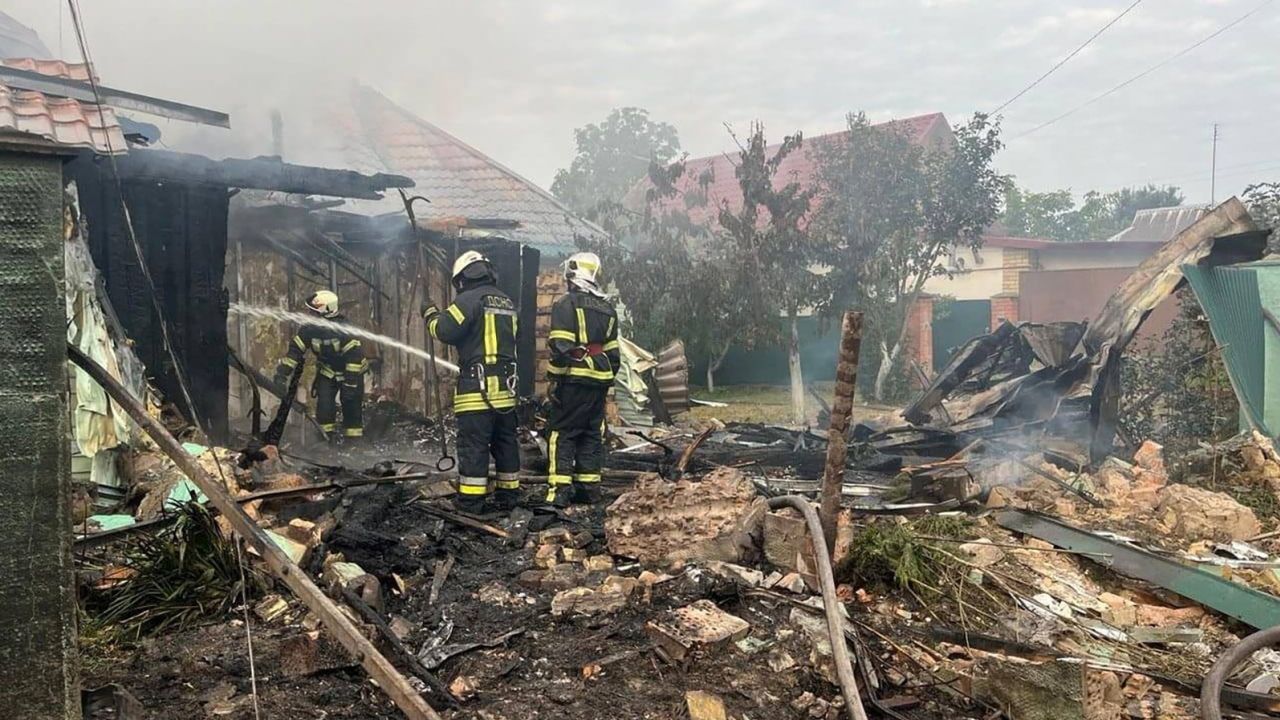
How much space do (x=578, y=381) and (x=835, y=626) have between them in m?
3.37

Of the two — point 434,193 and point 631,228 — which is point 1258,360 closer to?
point 631,228

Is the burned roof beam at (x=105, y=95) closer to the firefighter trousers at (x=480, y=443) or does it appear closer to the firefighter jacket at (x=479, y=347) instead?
the firefighter jacket at (x=479, y=347)

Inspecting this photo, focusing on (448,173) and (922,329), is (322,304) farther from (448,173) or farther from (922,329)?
(922,329)

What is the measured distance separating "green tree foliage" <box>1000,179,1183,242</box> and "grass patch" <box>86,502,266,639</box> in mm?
34086

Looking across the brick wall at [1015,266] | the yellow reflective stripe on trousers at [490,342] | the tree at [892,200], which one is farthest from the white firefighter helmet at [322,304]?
the brick wall at [1015,266]

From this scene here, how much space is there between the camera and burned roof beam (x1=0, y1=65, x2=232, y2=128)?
6.39 meters

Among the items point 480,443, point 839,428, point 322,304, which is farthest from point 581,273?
point 322,304

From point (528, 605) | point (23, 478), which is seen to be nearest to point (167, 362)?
point (528, 605)

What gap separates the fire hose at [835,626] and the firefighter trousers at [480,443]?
2.44 metres

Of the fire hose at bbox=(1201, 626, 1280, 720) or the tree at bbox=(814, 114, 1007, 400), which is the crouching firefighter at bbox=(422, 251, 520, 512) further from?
the tree at bbox=(814, 114, 1007, 400)

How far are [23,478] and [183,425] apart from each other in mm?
4851

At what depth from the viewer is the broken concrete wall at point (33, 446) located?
2.11 meters

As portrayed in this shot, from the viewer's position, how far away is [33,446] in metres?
2.14

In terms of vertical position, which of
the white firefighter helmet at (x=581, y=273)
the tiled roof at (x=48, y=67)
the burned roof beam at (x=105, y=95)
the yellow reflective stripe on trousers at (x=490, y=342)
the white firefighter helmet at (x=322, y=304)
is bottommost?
the yellow reflective stripe on trousers at (x=490, y=342)
